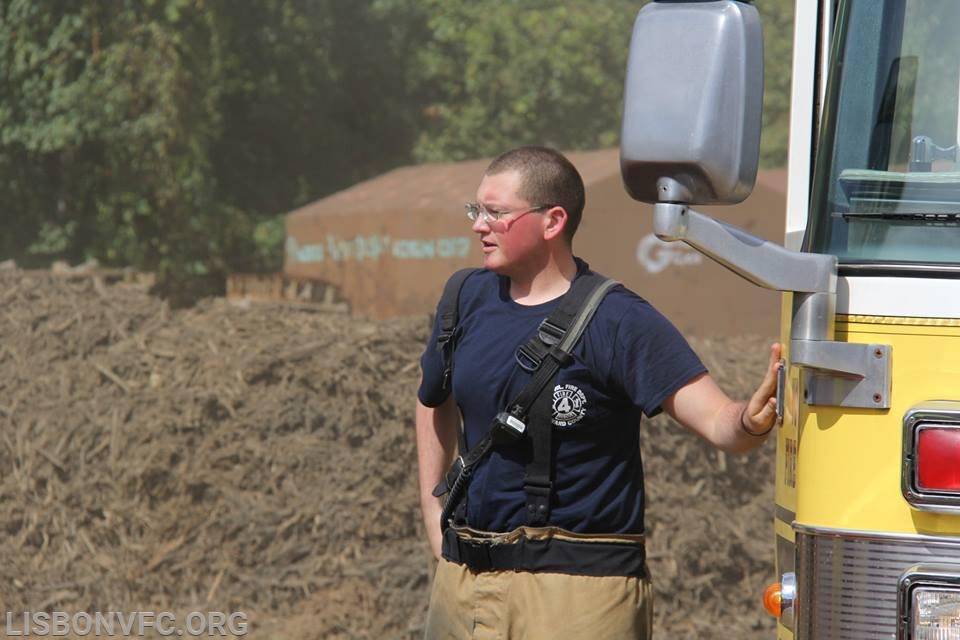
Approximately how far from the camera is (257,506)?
7.35 metres

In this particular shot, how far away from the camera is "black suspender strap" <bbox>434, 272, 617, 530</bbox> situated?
129 inches

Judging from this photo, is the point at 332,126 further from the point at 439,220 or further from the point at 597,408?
the point at 597,408

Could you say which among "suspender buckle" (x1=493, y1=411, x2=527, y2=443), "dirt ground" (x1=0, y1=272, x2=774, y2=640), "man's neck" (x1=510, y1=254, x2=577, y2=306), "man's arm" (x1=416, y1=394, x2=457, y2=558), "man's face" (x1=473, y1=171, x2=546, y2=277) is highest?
"man's face" (x1=473, y1=171, x2=546, y2=277)

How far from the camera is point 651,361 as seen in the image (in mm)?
3266

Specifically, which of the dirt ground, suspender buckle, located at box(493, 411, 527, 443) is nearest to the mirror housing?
suspender buckle, located at box(493, 411, 527, 443)

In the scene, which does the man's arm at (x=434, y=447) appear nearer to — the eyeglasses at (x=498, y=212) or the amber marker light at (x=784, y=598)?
the eyeglasses at (x=498, y=212)

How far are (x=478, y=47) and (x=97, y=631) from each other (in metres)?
21.1

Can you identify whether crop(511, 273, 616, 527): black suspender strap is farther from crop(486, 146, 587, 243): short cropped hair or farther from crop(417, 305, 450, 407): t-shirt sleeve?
crop(417, 305, 450, 407): t-shirt sleeve

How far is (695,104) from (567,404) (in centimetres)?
102

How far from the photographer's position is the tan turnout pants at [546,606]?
330 centimetres

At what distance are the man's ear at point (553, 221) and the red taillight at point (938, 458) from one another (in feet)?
4.07

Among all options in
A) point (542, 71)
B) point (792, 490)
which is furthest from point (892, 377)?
point (542, 71)

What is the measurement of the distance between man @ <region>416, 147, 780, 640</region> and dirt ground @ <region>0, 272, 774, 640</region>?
3805 mm

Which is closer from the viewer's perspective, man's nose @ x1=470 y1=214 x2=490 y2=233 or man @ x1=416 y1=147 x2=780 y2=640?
man @ x1=416 y1=147 x2=780 y2=640
